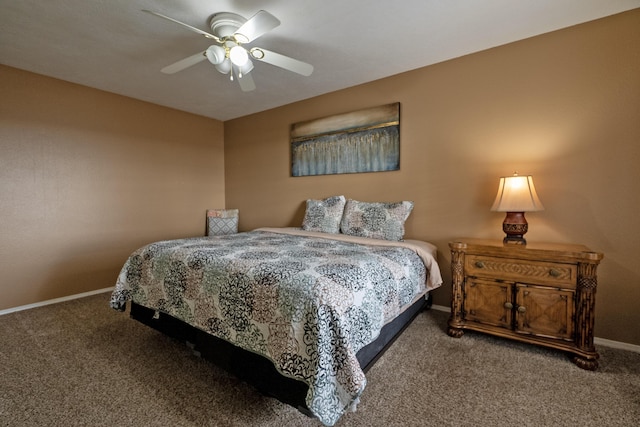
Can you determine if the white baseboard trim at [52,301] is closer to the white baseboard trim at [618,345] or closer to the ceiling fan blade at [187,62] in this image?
the ceiling fan blade at [187,62]

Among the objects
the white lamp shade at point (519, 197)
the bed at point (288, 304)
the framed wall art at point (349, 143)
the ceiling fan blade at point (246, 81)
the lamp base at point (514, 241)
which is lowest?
the bed at point (288, 304)

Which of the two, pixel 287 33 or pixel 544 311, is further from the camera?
pixel 287 33

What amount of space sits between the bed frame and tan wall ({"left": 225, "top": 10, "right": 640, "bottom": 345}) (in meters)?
1.32

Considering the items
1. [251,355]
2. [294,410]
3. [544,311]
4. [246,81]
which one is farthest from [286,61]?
[544,311]

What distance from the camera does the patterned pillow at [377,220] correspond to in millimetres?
2725

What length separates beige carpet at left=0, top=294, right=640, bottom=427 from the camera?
145 cm

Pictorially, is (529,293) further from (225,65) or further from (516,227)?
(225,65)

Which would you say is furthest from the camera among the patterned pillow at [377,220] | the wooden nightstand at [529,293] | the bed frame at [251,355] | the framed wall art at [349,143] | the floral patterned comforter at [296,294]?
the framed wall art at [349,143]

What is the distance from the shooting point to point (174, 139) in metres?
4.18

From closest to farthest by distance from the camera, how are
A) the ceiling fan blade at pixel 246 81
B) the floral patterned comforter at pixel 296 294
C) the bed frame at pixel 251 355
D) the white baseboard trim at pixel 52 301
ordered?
the floral patterned comforter at pixel 296 294 < the bed frame at pixel 251 355 < the ceiling fan blade at pixel 246 81 < the white baseboard trim at pixel 52 301

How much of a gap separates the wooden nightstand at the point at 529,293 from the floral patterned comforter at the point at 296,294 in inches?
11.6

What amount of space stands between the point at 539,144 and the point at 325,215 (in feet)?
6.81

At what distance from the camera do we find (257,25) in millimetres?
1835

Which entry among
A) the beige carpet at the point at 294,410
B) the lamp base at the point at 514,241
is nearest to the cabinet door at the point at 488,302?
the beige carpet at the point at 294,410
